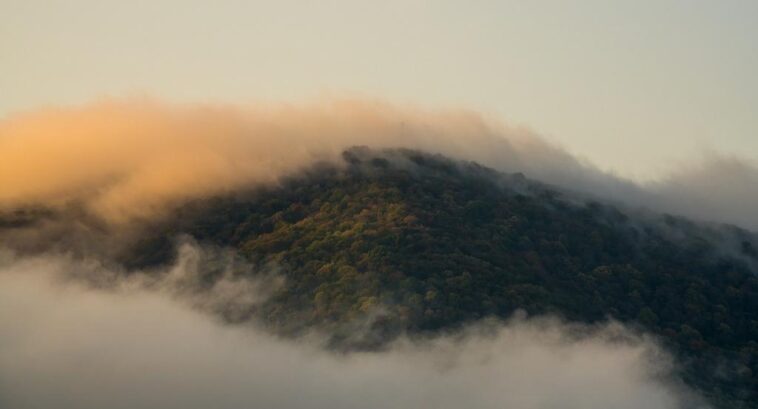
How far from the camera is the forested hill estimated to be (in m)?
156

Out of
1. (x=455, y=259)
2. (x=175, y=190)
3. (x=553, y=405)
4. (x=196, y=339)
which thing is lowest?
(x=553, y=405)

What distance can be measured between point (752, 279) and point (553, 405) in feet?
190

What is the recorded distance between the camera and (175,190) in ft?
617

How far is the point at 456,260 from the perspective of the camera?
165 metres

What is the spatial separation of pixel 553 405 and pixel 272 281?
126 feet

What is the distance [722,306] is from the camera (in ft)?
586

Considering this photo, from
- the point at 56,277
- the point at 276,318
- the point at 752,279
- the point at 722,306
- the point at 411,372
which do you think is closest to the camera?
the point at 411,372

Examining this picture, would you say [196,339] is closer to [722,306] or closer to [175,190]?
[175,190]

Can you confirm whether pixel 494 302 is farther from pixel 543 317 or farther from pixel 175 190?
pixel 175 190

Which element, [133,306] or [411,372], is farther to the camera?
[133,306]

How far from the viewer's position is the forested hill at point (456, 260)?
156 meters

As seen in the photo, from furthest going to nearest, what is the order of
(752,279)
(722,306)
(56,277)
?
1. (752,279)
2. (722,306)
3. (56,277)

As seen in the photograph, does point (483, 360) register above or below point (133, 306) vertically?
below

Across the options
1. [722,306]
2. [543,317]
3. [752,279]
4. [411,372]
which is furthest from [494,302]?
[752,279]
